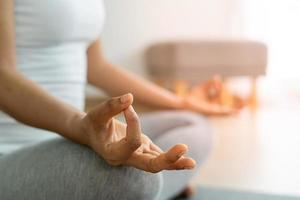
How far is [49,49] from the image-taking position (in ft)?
3.10

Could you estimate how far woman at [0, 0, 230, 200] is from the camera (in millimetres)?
625

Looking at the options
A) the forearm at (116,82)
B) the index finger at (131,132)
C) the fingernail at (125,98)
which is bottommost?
the forearm at (116,82)

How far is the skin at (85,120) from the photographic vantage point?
591 mm

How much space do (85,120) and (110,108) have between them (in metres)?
0.08

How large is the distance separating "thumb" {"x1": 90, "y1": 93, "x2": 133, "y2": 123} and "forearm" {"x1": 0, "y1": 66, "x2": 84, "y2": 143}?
0.10 metres

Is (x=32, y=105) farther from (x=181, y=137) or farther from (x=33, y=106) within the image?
(x=181, y=137)

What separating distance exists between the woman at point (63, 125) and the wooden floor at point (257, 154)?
2.25 feet

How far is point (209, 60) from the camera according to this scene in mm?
3547

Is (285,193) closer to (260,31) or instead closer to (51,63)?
(51,63)

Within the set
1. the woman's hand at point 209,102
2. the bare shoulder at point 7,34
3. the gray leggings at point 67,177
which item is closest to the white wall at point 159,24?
the woman's hand at point 209,102

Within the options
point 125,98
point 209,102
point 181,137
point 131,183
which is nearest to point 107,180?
point 131,183

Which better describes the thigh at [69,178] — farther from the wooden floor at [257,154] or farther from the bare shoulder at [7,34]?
the wooden floor at [257,154]

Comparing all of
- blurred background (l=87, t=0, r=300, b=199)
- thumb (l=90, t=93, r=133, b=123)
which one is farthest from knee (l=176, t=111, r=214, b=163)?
blurred background (l=87, t=0, r=300, b=199)

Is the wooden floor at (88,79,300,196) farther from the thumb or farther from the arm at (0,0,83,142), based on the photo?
the thumb
